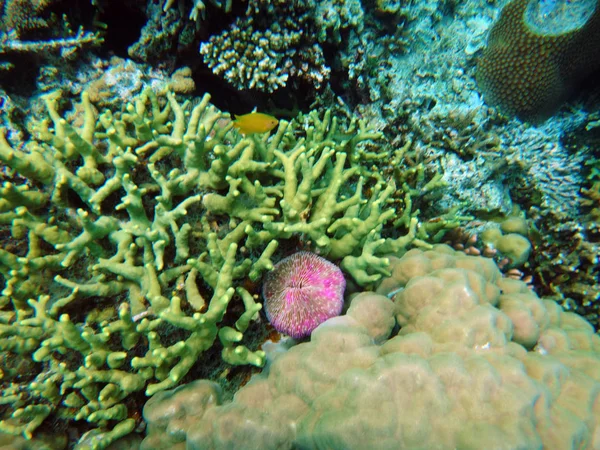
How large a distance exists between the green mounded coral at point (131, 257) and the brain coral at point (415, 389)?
0.89ft

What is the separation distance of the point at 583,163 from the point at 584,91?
37.7 inches

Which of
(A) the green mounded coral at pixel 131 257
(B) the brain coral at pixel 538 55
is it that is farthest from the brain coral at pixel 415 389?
(B) the brain coral at pixel 538 55

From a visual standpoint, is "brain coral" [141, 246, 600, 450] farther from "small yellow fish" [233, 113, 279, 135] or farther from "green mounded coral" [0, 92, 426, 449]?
"small yellow fish" [233, 113, 279, 135]

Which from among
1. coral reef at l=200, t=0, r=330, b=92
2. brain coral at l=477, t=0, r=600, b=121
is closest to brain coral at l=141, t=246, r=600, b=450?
brain coral at l=477, t=0, r=600, b=121

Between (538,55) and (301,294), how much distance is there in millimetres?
4299

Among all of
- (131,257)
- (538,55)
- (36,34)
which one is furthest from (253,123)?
(538,55)

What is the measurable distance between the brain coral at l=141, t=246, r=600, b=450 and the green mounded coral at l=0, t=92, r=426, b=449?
0.27 m

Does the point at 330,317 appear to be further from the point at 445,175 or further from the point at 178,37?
the point at 178,37

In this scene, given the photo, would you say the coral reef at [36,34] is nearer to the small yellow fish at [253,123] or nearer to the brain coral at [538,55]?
the small yellow fish at [253,123]

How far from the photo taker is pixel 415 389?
6.21 feet

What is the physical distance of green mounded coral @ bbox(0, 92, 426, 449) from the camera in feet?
7.22

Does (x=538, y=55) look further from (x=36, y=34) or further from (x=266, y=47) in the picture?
(x=36, y=34)

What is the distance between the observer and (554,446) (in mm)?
1840

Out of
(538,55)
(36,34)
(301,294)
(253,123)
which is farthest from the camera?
(538,55)
